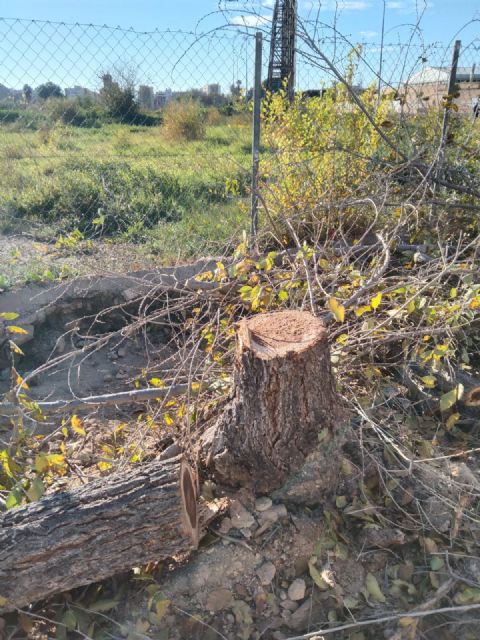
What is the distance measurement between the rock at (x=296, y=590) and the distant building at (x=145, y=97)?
476cm

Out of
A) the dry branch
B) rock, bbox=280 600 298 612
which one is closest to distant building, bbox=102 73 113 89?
the dry branch

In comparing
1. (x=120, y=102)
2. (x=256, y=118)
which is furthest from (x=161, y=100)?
(x=256, y=118)

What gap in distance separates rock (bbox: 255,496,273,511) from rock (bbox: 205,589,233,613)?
0.30 m

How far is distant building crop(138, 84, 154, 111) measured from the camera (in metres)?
5.49

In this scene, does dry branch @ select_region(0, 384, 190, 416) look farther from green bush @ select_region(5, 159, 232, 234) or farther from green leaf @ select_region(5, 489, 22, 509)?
green bush @ select_region(5, 159, 232, 234)

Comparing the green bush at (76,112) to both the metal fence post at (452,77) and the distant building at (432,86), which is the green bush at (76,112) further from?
the metal fence post at (452,77)

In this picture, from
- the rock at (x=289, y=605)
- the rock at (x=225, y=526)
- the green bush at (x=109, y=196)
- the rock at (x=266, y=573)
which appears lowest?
the rock at (x=289, y=605)

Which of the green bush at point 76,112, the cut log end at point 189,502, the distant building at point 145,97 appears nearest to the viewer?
the cut log end at point 189,502

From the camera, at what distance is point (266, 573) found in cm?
193

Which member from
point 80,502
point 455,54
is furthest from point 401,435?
point 455,54

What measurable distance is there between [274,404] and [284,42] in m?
2.95

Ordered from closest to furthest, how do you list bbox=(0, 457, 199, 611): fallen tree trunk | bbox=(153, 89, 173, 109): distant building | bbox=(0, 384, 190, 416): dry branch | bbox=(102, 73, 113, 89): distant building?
bbox=(0, 457, 199, 611): fallen tree trunk < bbox=(0, 384, 190, 416): dry branch < bbox=(102, 73, 113, 89): distant building < bbox=(153, 89, 173, 109): distant building

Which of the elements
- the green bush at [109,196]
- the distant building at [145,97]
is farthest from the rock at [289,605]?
the distant building at [145,97]

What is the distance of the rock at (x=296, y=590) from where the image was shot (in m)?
1.93
